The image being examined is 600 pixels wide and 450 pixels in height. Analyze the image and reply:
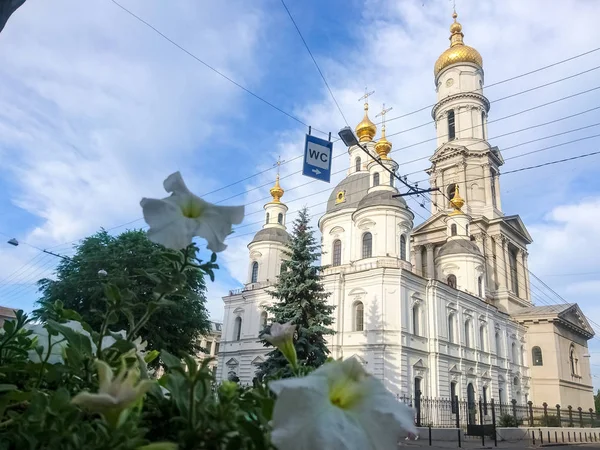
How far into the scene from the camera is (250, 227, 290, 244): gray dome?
36.4 metres

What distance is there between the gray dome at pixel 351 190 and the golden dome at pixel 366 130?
2.92m

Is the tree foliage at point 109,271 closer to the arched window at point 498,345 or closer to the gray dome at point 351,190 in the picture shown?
the gray dome at point 351,190

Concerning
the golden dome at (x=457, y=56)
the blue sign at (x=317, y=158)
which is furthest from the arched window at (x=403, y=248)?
the golden dome at (x=457, y=56)

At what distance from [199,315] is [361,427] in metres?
19.1

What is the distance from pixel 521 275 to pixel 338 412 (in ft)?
158

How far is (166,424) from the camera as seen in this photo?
0.79 metres

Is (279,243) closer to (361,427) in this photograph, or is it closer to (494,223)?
(494,223)

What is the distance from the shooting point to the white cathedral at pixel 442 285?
1104 inches

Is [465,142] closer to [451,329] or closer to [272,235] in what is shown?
[451,329]

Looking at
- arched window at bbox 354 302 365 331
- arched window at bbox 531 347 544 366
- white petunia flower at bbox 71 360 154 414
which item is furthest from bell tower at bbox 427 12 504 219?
white petunia flower at bbox 71 360 154 414

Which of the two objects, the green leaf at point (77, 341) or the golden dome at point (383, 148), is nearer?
the green leaf at point (77, 341)

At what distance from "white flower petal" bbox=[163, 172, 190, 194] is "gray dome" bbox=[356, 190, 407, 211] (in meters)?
30.0

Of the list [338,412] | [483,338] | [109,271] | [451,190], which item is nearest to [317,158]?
[109,271]

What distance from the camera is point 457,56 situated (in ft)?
150
